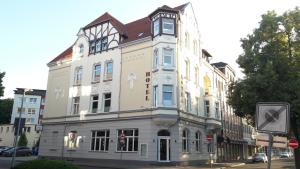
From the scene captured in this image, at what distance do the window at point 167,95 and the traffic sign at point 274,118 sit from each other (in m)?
24.9

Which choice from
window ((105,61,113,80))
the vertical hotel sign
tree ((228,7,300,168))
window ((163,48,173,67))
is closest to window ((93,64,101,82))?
window ((105,61,113,80))

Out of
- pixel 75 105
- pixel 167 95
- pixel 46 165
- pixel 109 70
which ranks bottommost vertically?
pixel 46 165

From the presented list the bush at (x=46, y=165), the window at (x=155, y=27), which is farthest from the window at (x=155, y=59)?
the bush at (x=46, y=165)

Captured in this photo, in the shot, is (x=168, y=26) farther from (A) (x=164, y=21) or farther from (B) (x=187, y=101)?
(B) (x=187, y=101)

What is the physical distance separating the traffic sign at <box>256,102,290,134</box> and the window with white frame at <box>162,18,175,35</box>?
89.3ft

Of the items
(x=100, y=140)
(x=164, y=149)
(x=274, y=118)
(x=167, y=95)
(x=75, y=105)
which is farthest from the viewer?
(x=75, y=105)

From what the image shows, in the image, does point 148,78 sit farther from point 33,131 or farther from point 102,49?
point 33,131

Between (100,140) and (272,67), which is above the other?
(272,67)

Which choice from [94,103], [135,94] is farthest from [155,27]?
[94,103]

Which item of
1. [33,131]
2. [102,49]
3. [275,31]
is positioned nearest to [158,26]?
[102,49]

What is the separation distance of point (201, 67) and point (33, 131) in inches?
1943

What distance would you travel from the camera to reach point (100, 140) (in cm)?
3378

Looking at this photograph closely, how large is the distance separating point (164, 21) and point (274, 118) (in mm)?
27921

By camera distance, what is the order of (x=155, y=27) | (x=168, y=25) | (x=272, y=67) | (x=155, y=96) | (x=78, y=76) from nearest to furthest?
(x=272, y=67)
(x=155, y=96)
(x=168, y=25)
(x=155, y=27)
(x=78, y=76)
